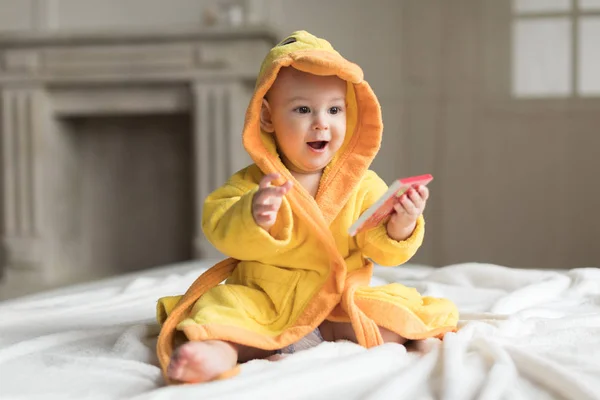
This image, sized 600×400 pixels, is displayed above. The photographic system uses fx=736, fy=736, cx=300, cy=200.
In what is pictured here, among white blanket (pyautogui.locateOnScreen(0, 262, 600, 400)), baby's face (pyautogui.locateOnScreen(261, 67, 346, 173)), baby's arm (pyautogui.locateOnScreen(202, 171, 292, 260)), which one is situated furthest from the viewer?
baby's face (pyautogui.locateOnScreen(261, 67, 346, 173))

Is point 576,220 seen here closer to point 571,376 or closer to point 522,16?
point 522,16

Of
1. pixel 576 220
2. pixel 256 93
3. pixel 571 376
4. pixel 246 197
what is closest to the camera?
pixel 571 376

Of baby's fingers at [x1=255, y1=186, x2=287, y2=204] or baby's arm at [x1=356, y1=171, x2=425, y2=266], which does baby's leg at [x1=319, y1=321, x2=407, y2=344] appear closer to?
baby's arm at [x1=356, y1=171, x2=425, y2=266]

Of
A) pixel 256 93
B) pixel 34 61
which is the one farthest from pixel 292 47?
pixel 34 61

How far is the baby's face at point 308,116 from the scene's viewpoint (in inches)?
42.1

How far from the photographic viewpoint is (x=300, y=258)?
107 cm

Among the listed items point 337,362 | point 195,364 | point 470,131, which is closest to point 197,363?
point 195,364

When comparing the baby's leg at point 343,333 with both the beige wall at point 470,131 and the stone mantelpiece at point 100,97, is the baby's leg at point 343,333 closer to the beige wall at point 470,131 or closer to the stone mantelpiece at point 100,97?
the stone mantelpiece at point 100,97

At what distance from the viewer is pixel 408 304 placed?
110 cm

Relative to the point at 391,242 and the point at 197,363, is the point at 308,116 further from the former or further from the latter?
the point at 197,363

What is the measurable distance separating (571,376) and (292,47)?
58cm

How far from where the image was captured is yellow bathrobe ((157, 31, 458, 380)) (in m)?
1.00

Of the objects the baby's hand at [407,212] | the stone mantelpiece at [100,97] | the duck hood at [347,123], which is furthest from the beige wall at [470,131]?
the baby's hand at [407,212]

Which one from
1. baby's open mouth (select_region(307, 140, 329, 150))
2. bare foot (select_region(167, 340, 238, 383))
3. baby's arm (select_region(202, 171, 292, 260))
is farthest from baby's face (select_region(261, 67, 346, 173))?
bare foot (select_region(167, 340, 238, 383))
